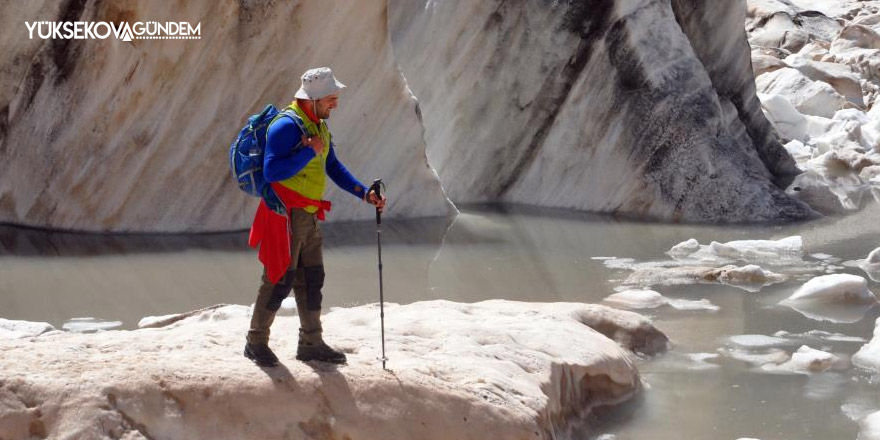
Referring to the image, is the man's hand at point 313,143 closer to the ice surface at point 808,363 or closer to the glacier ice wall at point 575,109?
the ice surface at point 808,363

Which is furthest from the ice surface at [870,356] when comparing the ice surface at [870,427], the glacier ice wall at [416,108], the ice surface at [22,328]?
the glacier ice wall at [416,108]

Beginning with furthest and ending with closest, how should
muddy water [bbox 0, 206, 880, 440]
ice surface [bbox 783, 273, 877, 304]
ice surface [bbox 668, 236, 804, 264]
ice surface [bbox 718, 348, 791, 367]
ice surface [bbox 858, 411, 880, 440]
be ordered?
ice surface [bbox 668, 236, 804, 264] → ice surface [bbox 783, 273, 877, 304] → ice surface [bbox 718, 348, 791, 367] → muddy water [bbox 0, 206, 880, 440] → ice surface [bbox 858, 411, 880, 440]

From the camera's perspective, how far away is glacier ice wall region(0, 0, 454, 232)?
1003 centimetres

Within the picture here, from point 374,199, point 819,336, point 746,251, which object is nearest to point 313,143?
point 374,199

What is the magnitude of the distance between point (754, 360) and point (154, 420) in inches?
148

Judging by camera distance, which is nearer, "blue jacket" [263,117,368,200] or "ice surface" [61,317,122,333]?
"blue jacket" [263,117,368,200]

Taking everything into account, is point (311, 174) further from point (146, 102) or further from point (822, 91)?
point (822, 91)

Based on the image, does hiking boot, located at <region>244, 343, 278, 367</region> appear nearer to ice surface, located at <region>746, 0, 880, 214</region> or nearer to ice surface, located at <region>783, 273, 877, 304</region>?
ice surface, located at <region>783, 273, 877, 304</region>

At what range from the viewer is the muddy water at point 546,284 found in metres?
5.67

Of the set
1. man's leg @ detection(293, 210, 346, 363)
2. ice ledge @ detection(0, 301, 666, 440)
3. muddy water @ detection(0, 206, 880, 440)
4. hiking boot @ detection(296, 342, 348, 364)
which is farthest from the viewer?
muddy water @ detection(0, 206, 880, 440)

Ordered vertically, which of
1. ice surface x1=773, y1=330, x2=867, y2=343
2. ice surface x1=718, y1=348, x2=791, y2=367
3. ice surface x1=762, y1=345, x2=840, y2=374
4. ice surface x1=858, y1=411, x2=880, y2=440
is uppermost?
ice surface x1=858, y1=411, x2=880, y2=440

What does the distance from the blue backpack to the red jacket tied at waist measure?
0.04m

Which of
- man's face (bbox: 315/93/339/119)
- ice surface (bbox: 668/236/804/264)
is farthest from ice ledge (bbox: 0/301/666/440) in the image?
ice surface (bbox: 668/236/804/264)

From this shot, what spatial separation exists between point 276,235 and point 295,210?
0.38ft
